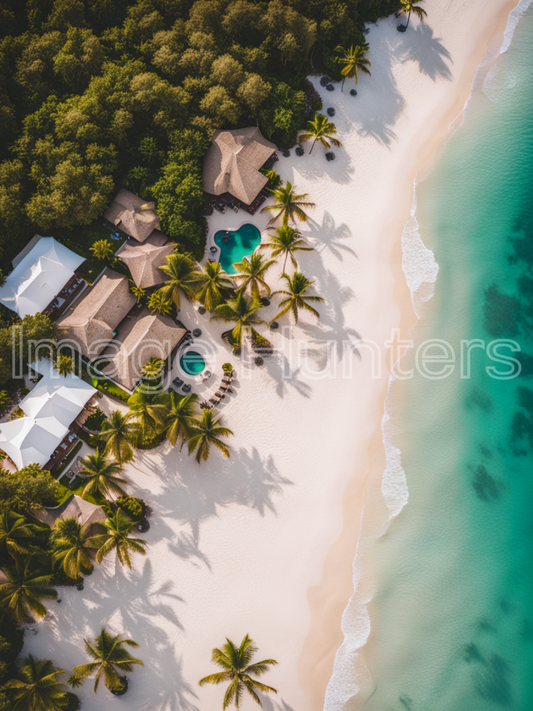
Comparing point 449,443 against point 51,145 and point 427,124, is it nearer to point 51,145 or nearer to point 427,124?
point 427,124

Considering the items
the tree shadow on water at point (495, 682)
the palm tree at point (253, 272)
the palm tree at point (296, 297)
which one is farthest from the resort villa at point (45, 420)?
the tree shadow on water at point (495, 682)

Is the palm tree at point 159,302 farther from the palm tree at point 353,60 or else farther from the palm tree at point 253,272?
the palm tree at point 353,60

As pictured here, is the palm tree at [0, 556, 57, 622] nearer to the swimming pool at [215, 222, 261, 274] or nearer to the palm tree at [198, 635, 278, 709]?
the palm tree at [198, 635, 278, 709]

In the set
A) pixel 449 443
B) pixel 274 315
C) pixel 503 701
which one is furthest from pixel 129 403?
pixel 503 701

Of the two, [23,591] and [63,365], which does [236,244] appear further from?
[23,591]

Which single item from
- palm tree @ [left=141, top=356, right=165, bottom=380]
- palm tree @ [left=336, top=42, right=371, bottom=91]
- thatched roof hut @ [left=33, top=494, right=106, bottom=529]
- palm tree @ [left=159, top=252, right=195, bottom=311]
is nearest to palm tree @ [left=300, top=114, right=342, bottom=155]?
palm tree @ [left=336, top=42, right=371, bottom=91]
